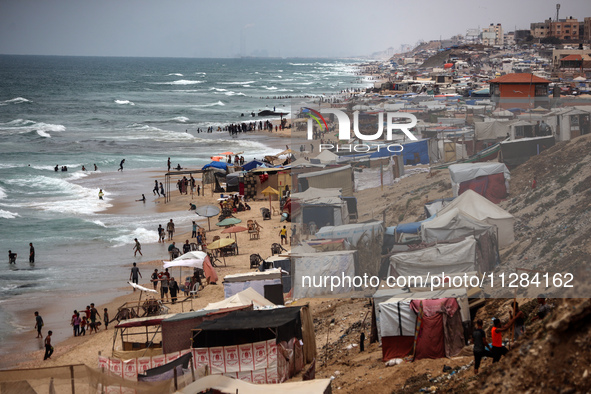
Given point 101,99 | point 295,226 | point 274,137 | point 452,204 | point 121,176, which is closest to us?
point 452,204

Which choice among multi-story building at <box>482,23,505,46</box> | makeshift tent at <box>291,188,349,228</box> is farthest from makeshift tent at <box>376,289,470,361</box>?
multi-story building at <box>482,23,505,46</box>

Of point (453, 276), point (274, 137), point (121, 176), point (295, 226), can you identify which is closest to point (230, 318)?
point (295, 226)

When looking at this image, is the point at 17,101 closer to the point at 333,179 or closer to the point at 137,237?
the point at 137,237

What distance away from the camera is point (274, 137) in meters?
60.5

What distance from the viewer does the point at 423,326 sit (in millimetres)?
10477

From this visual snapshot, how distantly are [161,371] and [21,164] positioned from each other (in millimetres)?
41656

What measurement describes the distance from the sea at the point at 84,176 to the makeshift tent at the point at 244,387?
9333 millimetres

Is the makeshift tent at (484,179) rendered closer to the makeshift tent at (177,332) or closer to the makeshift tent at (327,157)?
the makeshift tent at (327,157)

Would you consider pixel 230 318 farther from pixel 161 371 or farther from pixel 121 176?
pixel 121 176

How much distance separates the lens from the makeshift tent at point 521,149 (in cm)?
1232

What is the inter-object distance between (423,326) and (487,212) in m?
2.69

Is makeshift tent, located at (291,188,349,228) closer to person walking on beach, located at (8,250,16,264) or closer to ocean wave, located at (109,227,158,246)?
ocean wave, located at (109,227,158,246)

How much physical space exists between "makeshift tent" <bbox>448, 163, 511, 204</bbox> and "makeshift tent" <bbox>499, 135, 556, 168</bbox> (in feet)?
0.76

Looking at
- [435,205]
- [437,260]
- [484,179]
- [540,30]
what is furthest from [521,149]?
[540,30]
